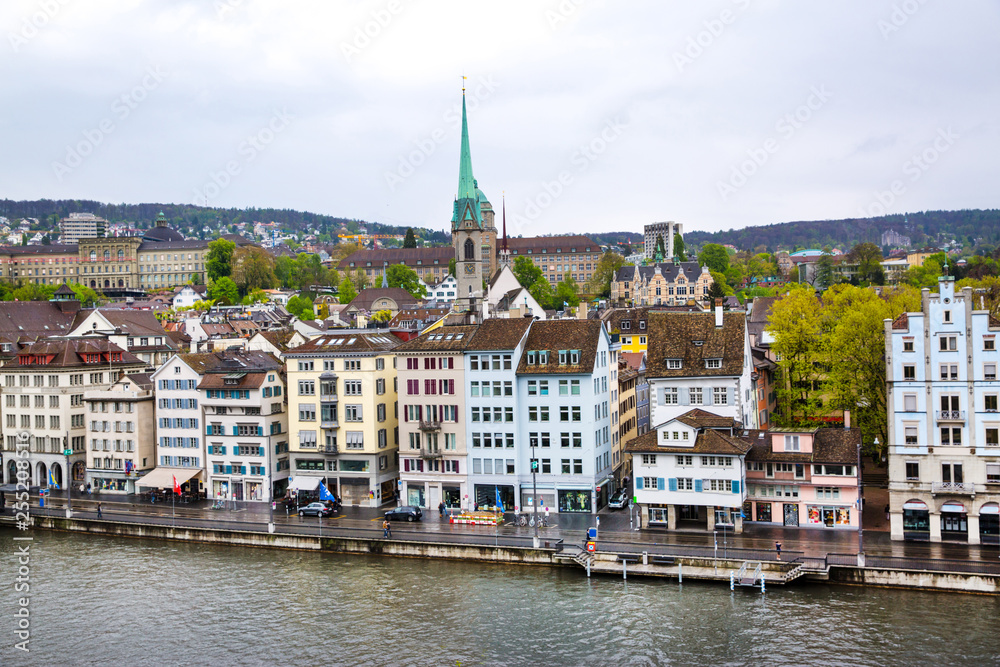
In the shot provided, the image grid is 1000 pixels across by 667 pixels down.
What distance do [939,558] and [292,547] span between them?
128ft

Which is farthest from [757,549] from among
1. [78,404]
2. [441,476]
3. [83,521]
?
[78,404]

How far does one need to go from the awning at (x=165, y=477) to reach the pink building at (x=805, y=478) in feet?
143

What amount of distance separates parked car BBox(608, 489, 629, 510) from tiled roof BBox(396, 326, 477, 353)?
1485 cm

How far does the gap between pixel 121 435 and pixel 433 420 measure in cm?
2948

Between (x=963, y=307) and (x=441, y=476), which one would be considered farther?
(x=441, y=476)

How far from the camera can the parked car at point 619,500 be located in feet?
227

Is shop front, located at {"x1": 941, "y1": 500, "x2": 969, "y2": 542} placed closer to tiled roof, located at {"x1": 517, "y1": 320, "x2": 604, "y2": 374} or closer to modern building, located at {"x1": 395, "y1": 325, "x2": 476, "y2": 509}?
tiled roof, located at {"x1": 517, "y1": 320, "x2": 604, "y2": 374}

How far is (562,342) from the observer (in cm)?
7075

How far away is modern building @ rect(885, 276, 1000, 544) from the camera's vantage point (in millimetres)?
56750

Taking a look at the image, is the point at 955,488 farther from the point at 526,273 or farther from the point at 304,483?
the point at 526,273

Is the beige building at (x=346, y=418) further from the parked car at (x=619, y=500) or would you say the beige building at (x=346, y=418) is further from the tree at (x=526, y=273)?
the tree at (x=526, y=273)

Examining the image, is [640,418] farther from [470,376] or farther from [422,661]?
[422,661]

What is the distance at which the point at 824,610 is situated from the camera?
4944cm

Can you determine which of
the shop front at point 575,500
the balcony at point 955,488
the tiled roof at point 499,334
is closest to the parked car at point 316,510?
the tiled roof at point 499,334
